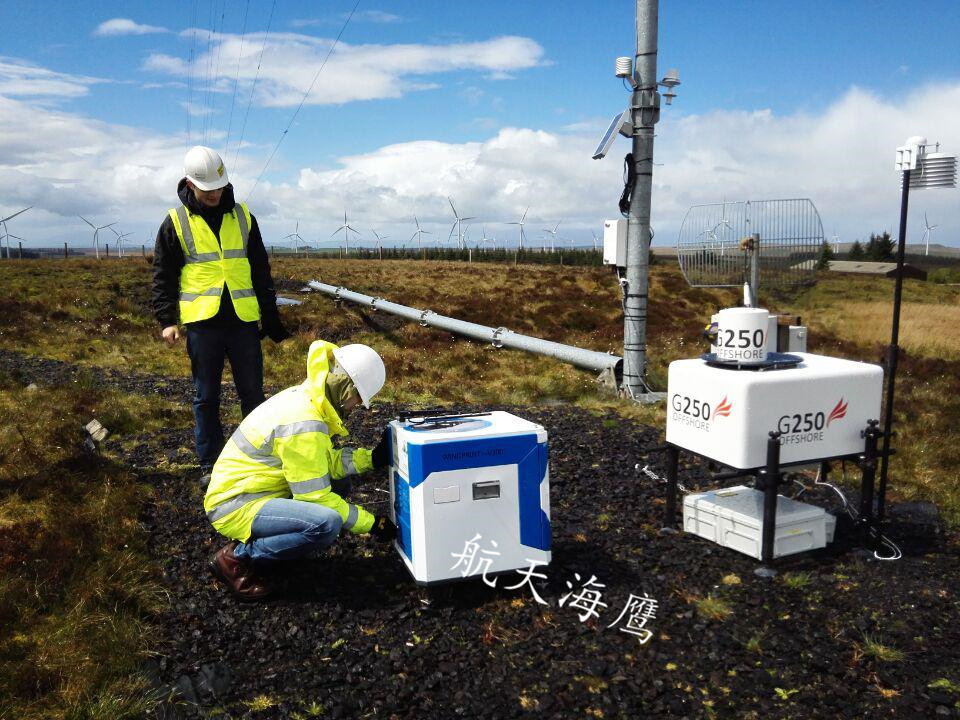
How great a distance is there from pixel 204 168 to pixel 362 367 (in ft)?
7.72

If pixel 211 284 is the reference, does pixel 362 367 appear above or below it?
below

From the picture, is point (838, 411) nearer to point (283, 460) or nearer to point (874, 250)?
point (283, 460)

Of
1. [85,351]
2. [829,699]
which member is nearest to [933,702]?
[829,699]

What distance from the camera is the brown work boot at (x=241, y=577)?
4262 mm

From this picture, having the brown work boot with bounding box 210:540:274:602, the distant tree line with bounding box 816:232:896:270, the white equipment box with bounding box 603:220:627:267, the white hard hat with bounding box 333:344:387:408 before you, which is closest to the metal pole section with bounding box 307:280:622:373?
the white equipment box with bounding box 603:220:627:267

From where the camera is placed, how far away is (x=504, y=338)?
47.9 ft

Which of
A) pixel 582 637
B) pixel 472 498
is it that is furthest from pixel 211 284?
pixel 582 637

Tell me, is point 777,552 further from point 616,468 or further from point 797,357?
point 616,468

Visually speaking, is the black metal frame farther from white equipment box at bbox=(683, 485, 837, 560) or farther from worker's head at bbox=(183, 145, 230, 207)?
worker's head at bbox=(183, 145, 230, 207)

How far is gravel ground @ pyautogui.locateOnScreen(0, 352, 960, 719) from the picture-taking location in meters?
3.44

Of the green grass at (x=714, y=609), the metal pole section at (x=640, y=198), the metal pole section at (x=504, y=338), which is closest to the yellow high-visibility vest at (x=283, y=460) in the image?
the green grass at (x=714, y=609)

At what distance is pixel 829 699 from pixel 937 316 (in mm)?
26250

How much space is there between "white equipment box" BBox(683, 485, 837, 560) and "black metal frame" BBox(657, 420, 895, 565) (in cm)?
11

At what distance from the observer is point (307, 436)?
4055 millimetres
